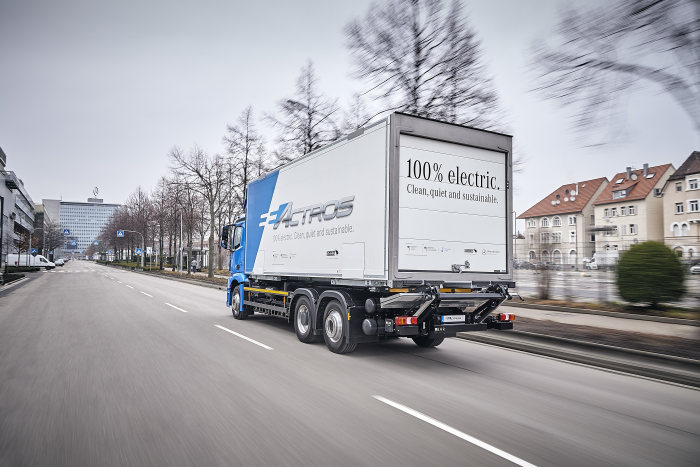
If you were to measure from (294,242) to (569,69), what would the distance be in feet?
20.8

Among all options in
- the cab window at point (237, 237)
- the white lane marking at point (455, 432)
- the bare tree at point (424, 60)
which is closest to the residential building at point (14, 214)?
the cab window at point (237, 237)

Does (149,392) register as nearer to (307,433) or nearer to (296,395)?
(296,395)

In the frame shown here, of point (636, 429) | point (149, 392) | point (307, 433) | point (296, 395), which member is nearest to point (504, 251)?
point (636, 429)

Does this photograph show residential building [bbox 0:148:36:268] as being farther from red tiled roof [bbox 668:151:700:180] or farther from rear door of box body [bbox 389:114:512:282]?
red tiled roof [bbox 668:151:700:180]

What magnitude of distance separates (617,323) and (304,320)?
26.3 feet

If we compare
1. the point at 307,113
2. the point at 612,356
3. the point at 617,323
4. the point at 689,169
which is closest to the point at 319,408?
the point at 612,356

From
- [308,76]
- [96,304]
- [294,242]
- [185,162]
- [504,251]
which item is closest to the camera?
[504,251]

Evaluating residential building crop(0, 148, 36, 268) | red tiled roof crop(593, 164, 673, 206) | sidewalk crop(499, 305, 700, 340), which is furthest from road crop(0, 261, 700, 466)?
red tiled roof crop(593, 164, 673, 206)

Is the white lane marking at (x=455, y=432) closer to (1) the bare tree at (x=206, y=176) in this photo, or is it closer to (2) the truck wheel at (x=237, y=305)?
(2) the truck wheel at (x=237, y=305)

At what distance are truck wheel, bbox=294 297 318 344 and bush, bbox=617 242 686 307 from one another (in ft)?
31.5

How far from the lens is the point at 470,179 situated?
734 cm

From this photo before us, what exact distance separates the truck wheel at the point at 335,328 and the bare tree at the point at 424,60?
27.7ft

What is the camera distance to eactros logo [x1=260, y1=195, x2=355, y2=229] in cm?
754

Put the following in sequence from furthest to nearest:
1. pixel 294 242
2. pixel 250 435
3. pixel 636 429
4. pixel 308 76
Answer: pixel 308 76 < pixel 294 242 < pixel 636 429 < pixel 250 435
